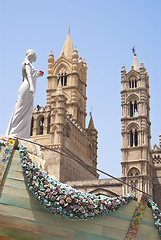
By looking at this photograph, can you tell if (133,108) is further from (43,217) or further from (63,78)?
(43,217)

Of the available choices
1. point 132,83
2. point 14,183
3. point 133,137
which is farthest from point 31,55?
point 132,83

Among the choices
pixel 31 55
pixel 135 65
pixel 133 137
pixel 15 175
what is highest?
pixel 135 65

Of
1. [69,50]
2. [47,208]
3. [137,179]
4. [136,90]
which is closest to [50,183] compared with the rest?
[47,208]

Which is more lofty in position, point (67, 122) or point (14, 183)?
point (67, 122)

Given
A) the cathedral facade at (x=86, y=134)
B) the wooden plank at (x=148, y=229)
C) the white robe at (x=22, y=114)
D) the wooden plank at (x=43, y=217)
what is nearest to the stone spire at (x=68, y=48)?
the cathedral facade at (x=86, y=134)

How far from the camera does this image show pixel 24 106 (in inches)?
387

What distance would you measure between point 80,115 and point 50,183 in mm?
45451

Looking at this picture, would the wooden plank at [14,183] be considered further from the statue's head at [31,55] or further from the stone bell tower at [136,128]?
the stone bell tower at [136,128]

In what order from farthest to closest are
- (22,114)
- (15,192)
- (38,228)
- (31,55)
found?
1. (31,55)
2. (22,114)
3. (15,192)
4. (38,228)

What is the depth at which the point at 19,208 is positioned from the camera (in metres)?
7.47

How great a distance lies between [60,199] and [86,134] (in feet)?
143

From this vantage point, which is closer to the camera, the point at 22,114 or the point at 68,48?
the point at 22,114

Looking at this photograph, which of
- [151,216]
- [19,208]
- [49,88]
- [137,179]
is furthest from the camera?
[49,88]

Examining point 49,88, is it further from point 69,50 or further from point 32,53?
point 32,53
